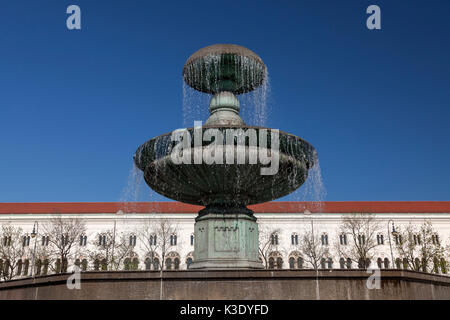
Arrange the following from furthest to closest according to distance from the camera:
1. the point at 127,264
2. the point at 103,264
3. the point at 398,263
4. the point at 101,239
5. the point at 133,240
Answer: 1. the point at 133,240
2. the point at 101,239
3. the point at 398,263
4. the point at 127,264
5. the point at 103,264

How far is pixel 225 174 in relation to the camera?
9.02 metres

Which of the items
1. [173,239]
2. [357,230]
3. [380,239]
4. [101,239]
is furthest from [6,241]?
[380,239]

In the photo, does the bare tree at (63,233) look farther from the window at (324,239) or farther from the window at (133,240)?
the window at (324,239)

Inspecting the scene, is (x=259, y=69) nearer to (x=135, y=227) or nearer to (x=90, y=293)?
(x=90, y=293)

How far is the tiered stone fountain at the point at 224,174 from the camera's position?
901cm

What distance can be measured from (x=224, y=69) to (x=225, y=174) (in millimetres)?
3046

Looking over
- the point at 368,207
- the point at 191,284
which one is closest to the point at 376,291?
the point at 191,284

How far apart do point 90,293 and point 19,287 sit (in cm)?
193

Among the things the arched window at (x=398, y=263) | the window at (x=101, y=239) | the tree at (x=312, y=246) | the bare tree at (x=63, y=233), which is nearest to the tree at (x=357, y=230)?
the tree at (x=312, y=246)

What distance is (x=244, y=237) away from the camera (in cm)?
946

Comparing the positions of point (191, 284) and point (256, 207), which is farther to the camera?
point (256, 207)

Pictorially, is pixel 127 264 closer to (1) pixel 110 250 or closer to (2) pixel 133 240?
(1) pixel 110 250

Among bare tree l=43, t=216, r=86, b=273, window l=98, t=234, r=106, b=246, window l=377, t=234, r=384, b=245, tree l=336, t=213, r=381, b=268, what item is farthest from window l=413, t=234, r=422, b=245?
bare tree l=43, t=216, r=86, b=273
